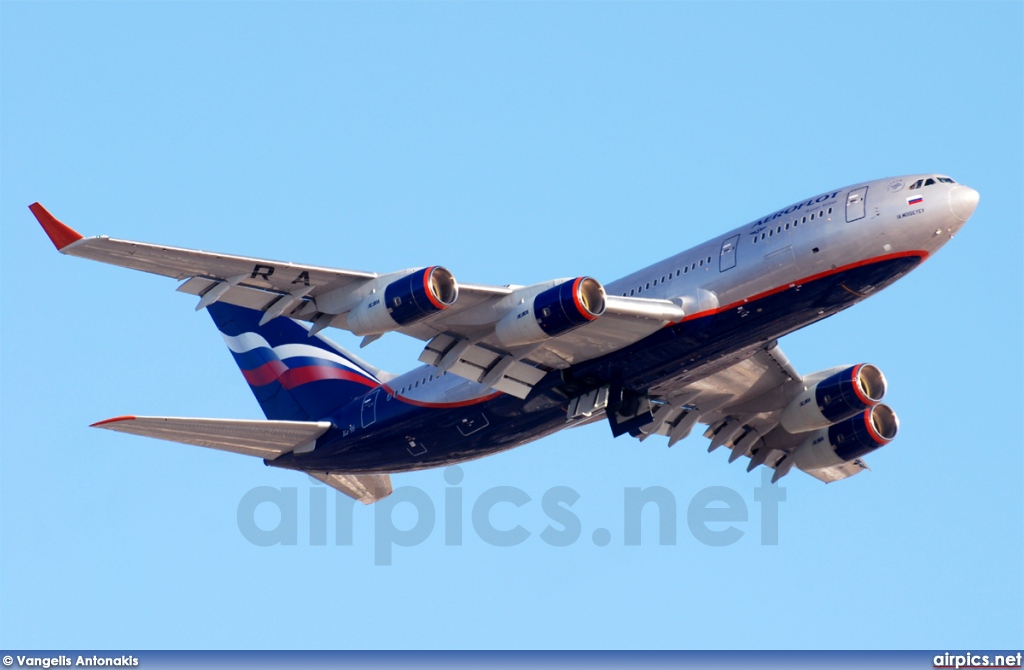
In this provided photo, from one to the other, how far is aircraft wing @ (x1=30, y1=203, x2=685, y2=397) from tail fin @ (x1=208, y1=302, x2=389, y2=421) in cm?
813

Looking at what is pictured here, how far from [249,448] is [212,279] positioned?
10579mm

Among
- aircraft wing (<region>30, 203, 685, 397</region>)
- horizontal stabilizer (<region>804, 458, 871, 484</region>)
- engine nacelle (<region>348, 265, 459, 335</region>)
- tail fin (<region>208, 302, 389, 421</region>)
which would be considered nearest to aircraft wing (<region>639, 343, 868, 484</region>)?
horizontal stabilizer (<region>804, 458, 871, 484</region>)

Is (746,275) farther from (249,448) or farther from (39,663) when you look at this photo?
(39,663)

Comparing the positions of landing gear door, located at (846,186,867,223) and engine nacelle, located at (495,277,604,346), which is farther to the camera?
landing gear door, located at (846,186,867,223)

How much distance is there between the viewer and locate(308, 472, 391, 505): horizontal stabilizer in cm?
4922

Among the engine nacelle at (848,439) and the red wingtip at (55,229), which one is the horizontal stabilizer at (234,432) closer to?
the red wingtip at (55,229)

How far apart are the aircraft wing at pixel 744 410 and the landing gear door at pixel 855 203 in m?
6.01

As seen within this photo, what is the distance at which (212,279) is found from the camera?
37.3 m

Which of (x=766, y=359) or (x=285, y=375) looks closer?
(x=766, y=359)

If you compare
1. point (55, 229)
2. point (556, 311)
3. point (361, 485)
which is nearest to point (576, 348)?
point (556, 311)

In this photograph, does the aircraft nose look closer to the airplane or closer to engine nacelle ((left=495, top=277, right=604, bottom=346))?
the airplane

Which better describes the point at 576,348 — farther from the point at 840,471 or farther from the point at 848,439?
the point at 840,471

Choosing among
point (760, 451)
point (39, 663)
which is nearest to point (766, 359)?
point (760, 451)

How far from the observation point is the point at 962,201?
37.6 metres
